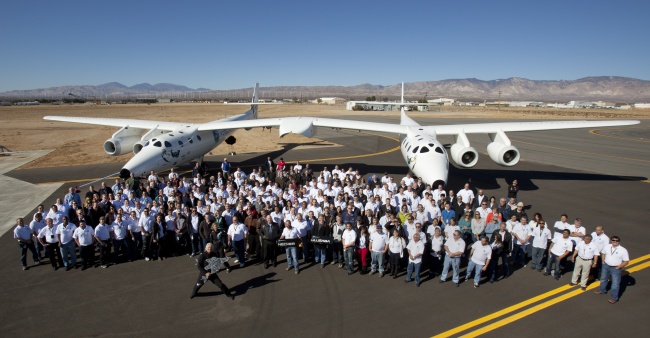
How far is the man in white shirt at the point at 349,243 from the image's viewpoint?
31.2 feet

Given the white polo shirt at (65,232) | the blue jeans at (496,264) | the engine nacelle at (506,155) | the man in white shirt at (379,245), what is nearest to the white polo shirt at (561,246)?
the blue jeans at (496,264)

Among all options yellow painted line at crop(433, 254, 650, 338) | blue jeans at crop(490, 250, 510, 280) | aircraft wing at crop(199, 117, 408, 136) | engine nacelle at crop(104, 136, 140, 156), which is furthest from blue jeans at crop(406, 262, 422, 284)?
engine nacelle at crop(104, 136, 140, 156)

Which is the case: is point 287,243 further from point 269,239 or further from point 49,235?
point 49,235

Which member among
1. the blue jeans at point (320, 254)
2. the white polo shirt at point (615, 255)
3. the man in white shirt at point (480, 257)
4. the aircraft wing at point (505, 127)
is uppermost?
the aircraft wing at point (505, 127)

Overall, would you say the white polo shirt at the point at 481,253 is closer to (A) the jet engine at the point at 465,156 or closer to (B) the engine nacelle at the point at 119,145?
(A) the jet engine at the point at 465,156

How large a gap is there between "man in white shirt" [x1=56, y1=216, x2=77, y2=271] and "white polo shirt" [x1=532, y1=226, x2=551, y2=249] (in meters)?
12.7

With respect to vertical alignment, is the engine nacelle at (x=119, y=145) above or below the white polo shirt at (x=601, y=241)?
above

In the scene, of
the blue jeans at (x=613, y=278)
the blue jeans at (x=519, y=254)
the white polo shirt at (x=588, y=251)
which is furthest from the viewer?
the blue jeans at (x=519, y=254)

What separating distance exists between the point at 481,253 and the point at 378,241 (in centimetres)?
253

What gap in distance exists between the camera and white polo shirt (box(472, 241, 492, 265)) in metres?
8.73

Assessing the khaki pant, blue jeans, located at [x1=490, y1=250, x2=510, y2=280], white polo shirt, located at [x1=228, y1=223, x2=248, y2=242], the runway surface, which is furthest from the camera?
→ white polo shirt, located at [x1=228, y1=223, x2=248, y2=242]

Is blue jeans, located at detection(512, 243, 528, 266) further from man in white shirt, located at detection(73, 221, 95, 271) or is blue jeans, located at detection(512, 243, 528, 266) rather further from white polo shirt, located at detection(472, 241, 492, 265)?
man in white shirt, located at detection(73, 221, 95, 271)

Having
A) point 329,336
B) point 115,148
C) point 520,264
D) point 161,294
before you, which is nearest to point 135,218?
point 161,294

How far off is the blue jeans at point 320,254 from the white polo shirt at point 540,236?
18.7ft
